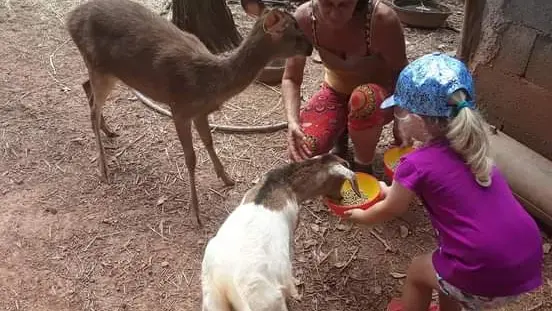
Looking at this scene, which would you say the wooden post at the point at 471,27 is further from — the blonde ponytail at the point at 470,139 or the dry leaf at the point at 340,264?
the blonde ponytail at the point at 470,139

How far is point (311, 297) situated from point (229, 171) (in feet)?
4.01

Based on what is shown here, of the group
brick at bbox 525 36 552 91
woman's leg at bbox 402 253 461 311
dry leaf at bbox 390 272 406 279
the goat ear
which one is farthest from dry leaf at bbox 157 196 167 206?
brick at bbox 525 36 552 91

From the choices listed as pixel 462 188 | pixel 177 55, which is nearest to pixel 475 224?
pixel 462 188

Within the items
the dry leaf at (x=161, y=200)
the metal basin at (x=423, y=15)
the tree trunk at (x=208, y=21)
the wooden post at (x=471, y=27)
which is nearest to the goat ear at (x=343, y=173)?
the dry leaf at (x=161, y=200)

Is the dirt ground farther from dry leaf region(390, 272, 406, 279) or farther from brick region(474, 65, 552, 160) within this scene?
brick region(474, 65, 552, 160)

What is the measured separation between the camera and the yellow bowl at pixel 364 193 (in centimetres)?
286

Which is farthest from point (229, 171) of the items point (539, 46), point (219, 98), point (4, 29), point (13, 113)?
point (4, 29)

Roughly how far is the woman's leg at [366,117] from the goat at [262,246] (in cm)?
66

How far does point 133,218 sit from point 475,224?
214 cm

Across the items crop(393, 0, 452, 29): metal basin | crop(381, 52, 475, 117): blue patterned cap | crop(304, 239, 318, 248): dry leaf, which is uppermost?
crop(381, 52, 475, 117): blue patterned cap

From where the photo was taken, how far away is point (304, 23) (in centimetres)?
351

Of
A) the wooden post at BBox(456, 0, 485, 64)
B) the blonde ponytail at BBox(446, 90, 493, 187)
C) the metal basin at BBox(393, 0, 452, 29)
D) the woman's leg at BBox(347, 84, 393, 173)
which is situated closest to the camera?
the blonde ponytail at BBox(446, 90, 493, 187)

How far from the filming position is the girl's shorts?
7.49 feet

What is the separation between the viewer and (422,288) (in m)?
2.54
